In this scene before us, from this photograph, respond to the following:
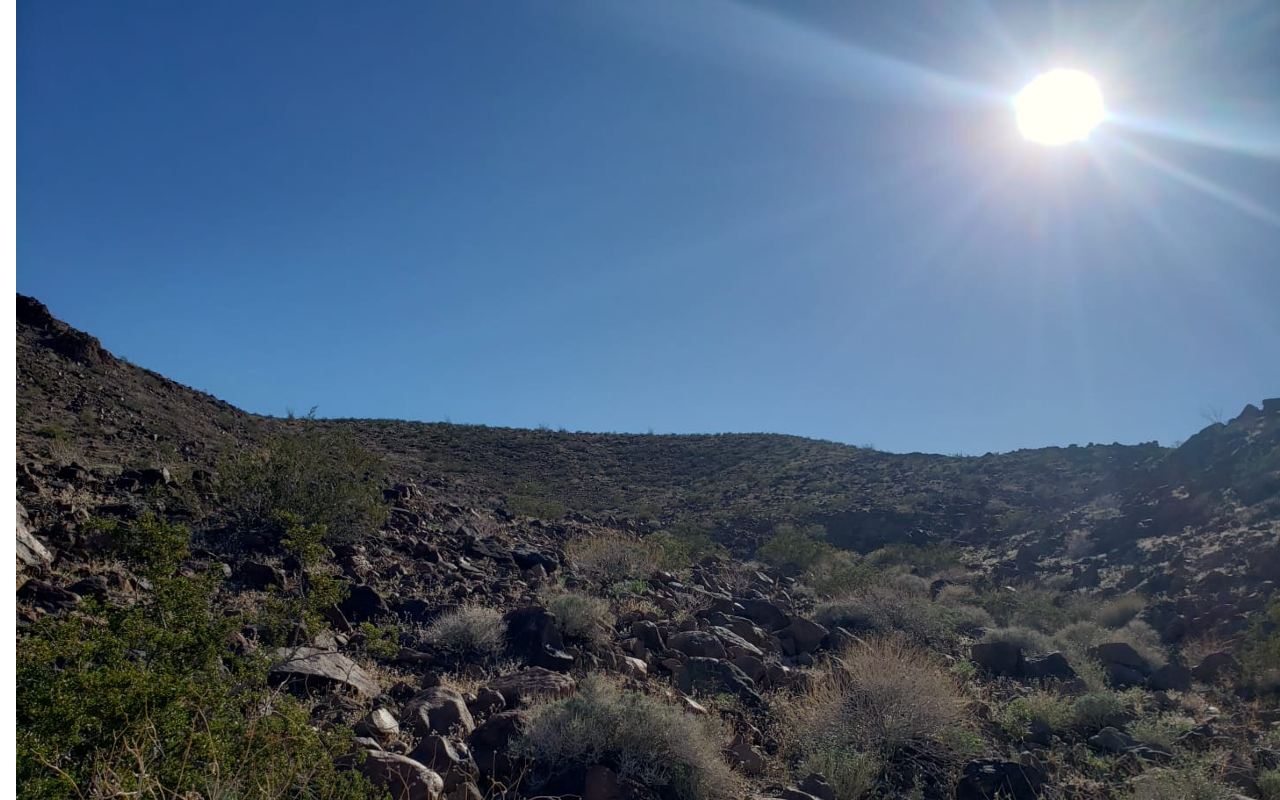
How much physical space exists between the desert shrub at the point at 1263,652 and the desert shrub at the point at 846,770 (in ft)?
25.0

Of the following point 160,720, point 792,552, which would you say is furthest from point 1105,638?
point 160,720

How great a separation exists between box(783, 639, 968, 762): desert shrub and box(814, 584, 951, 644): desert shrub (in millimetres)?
4122

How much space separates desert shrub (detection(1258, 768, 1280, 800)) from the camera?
7.02 metres

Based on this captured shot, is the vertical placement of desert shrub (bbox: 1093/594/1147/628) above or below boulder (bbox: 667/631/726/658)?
below

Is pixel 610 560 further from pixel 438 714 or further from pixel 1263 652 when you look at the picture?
pixel 1263 652

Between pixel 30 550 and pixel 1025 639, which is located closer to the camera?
pixel 30 550

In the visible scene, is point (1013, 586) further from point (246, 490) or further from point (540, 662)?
point (246, 490)

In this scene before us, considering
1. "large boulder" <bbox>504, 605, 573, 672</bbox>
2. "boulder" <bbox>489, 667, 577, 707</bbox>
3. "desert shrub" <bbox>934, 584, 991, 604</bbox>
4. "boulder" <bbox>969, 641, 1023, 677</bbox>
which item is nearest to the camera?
"boulder" <bbox>489, 667, 577, 707</bbox>

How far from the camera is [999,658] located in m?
12.0

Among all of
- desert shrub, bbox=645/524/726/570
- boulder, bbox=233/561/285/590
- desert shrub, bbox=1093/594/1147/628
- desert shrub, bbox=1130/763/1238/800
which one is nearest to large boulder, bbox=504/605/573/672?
boulder, bbox=233/561/285/590

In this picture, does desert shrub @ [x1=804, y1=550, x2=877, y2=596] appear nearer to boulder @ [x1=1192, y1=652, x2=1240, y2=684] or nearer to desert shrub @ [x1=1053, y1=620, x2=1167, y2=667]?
desert shrub @ [x1=1053, y1=620, x2=1167, y2=667]

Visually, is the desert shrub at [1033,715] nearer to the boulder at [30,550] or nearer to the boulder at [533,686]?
the boulder at [533,686]

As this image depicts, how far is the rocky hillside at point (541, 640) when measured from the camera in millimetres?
4734

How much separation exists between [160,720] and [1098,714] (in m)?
9.76
